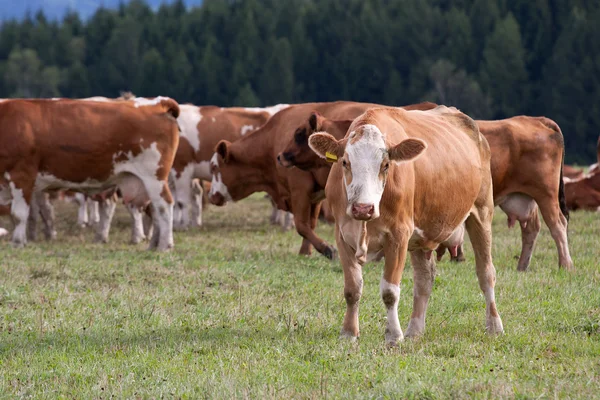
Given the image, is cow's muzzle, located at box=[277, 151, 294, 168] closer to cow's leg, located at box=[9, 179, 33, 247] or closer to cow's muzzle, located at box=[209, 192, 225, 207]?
cow's muzzle, located at box=[209, 192, 225, 207]

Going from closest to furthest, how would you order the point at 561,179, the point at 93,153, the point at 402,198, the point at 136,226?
1. the point at 402,198
2. the point at 561,179
3. the point at 93,153
4. the point at 136,226

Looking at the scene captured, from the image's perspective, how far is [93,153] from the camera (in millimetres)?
13914

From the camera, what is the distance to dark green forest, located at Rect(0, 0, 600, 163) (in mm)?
64312

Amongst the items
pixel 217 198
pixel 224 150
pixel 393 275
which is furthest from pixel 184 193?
pixel 393 275

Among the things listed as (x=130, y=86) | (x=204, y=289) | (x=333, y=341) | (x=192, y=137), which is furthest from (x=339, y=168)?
(x=130, y=86)

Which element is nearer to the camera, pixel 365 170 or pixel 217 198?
pixel 365 170

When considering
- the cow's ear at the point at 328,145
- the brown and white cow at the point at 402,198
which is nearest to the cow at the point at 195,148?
the brown and white cow at the point at 402,198

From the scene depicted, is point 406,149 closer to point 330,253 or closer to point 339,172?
point 339,172

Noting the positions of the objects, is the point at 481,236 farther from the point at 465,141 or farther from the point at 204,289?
the point at 204,289

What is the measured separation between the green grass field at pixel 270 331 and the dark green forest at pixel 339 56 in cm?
4700

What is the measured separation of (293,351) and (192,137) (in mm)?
11634

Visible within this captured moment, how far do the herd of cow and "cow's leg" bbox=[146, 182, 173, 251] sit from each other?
20mm

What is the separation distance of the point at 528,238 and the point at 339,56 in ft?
226

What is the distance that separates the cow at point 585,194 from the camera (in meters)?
18.6
